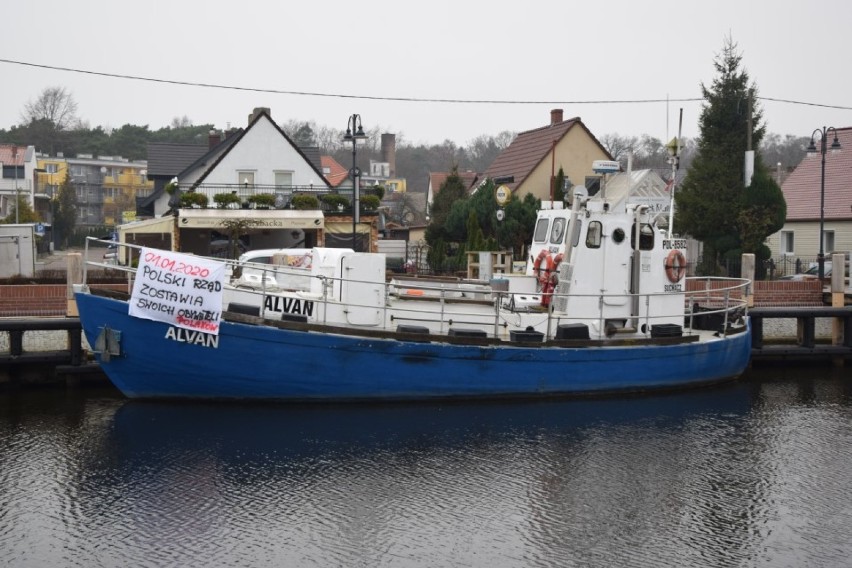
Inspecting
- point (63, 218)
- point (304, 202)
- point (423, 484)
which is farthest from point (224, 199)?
point (63, 218)

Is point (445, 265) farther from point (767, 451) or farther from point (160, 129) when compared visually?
point (160, 129)

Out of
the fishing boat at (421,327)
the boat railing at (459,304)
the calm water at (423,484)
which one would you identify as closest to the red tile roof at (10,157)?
the fishing boat at (421,327)

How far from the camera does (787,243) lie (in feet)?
131

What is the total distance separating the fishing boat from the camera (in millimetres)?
16062

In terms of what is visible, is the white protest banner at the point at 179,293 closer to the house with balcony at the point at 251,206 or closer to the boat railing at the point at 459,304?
the boat railing at the point at 459,304

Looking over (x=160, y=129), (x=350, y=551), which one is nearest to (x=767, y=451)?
→ (x=350, y=551)

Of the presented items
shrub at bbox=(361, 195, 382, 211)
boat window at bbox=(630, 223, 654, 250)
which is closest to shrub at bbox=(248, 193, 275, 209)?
shrub at bbox=(361, 195, 382, 211)

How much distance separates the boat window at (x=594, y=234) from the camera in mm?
18609

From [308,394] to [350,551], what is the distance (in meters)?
6.34

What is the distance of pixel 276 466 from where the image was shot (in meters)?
13.7

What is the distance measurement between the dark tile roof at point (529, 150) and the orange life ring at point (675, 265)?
18257 millimetres

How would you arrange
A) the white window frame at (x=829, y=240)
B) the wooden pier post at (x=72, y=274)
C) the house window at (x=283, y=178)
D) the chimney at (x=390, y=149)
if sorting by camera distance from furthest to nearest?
1. the chimney at (x=390, y=149)
2. the house window at (x=283, y=178)
3. the white window frame at (x=829, y=240)
4. the wooden pier post at (x=72, y=274)

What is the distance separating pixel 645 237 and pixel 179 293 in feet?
31.7

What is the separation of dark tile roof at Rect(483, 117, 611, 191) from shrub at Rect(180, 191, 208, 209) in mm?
13337
